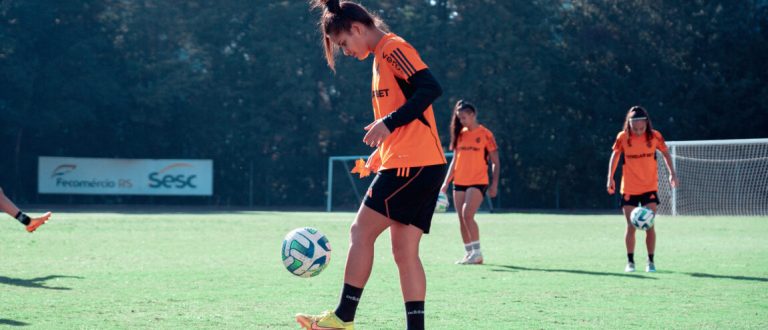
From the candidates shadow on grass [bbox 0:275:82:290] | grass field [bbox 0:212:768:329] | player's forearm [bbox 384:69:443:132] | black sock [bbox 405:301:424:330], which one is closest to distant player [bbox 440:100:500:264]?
grass field [bbox 0:212:768:329]

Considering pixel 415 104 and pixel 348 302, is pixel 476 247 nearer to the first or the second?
Answer: pixel 348 302

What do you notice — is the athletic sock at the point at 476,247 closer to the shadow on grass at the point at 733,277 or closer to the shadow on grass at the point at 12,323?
the shadow on grass at the point at 733,277

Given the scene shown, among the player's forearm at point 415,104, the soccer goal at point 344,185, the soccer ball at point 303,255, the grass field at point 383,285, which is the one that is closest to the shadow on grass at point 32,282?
the grass field at point 383,285

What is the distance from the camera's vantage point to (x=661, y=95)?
42.9 metres

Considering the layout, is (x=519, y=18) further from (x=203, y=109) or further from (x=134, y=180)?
(x=134, y=180)

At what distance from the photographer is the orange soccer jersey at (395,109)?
554cm

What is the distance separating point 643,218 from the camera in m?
11.4

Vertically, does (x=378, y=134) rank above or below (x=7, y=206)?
above

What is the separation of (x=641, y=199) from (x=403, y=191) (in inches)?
273

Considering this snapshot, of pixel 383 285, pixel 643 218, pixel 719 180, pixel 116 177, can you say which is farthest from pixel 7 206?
pixel 116 177

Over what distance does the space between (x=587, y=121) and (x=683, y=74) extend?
4474mm

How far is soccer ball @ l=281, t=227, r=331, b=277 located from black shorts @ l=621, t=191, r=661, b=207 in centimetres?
642

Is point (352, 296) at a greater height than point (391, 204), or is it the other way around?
point (391, 204)

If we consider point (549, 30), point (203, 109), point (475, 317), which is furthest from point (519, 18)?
point (475, 317)
